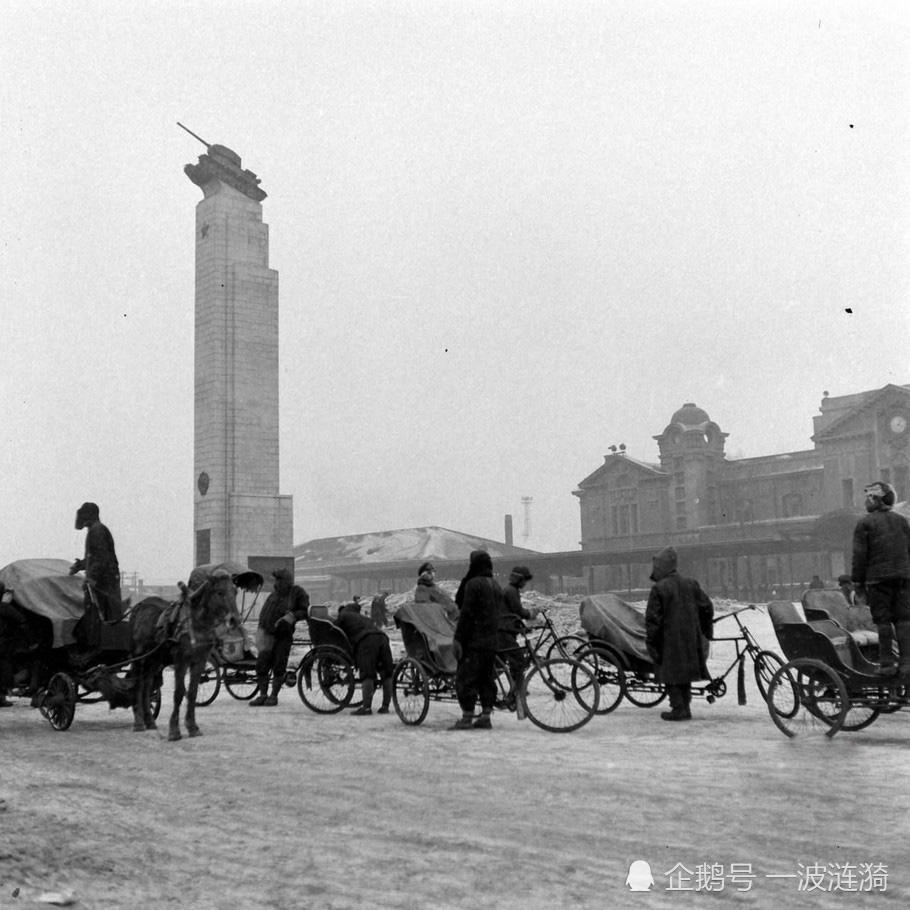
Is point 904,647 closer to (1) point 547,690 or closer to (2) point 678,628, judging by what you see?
(2) point 678,628

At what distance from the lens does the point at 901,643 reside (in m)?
8.31

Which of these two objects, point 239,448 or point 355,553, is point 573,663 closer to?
point 239,448

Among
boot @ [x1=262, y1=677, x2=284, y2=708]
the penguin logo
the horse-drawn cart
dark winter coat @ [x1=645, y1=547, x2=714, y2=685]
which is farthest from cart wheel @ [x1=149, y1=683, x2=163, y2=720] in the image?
the penguin logo

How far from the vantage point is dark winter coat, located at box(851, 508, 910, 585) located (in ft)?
27.5

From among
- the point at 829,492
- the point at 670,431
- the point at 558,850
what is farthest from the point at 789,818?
the point at 670,431

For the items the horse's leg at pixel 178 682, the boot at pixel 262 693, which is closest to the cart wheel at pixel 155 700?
the horse's leg at pixel 178 682

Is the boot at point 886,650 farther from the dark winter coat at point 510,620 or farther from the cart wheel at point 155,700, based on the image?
the cart wheel at point 155,700

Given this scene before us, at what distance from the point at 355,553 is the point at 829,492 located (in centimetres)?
3189

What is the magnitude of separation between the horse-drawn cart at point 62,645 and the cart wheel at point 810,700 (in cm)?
618

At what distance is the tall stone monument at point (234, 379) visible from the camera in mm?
31531

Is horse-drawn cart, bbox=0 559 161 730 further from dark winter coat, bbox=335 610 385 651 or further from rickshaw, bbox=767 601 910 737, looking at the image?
rickshaw, bbox=767 601 910 737

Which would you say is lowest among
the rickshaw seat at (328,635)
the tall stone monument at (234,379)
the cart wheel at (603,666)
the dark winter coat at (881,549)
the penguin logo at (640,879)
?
the penguin logo at (640,879)

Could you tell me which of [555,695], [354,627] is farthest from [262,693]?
[555,695]

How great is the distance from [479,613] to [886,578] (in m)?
3.77
